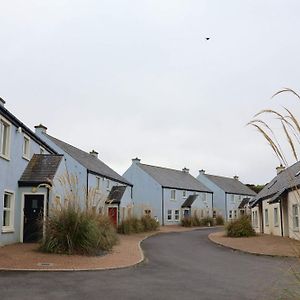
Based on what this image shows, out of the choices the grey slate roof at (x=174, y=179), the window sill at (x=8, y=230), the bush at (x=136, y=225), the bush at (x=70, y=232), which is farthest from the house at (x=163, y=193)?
the bush at (x=70, y=232)

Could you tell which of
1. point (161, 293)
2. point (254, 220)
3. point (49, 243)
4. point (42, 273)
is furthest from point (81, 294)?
point (254, 220)

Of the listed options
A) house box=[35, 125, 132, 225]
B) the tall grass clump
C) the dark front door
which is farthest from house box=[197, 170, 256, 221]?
the dark front door

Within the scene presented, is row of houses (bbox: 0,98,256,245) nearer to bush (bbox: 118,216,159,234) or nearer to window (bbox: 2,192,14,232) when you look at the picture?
window (bbox: 2,192,14,232)

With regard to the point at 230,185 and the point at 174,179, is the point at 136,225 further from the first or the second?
the point at 230,185

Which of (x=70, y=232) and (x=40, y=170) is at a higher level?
(x=40, y=170)

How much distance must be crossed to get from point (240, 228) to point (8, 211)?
639 inches

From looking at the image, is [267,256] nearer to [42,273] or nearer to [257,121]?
[42,273]

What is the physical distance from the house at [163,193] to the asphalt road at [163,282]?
33.4 m

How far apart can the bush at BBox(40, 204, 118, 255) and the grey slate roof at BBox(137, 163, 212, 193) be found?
115ft

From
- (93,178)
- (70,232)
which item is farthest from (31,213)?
(93,178)

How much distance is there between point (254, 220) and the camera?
39812 mm

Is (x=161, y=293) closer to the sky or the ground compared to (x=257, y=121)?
closer to the ground

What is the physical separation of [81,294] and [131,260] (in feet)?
21.1

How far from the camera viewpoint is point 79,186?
99.8 ft
